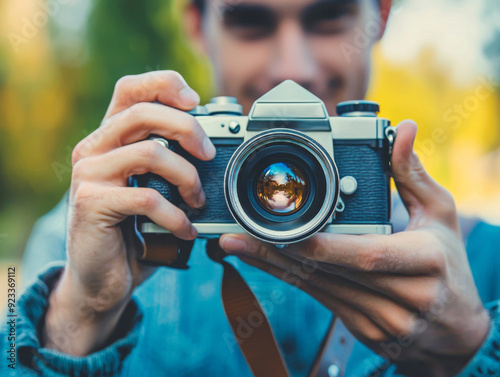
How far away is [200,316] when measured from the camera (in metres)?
0.79

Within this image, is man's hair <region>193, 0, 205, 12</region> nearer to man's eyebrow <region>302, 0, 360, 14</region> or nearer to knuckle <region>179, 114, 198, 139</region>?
man's eyebrow <region>302, 0, 360, 14</region>

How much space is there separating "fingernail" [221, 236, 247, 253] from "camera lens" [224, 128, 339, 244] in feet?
0.11

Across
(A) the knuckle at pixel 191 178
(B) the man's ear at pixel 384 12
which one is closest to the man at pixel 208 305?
(A) the knuckle at pixel 191 178

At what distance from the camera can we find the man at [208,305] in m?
0.53

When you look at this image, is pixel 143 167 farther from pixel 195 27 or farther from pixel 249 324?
pixel 195 27

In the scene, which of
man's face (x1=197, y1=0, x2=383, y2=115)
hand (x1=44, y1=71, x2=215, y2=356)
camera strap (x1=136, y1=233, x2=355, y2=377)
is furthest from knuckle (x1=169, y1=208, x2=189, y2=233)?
man's face (x1=197, y1=0, x2=383, y2=115)

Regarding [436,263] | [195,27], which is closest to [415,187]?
[436,263]

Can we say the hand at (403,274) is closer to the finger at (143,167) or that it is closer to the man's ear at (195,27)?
the finger at (143,167)

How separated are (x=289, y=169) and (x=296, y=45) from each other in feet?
1.29

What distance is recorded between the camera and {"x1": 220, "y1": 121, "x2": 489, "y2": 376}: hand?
51cm

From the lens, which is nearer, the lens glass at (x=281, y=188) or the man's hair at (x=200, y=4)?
the lens glass at (x=281, y=188)

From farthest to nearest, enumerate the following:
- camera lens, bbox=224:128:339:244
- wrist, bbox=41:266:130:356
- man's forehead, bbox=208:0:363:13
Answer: man's forehead, bbox=208:0:363:13
wrist, bbox=41:266:130:356
camera lens, bbox=224:128:339:244

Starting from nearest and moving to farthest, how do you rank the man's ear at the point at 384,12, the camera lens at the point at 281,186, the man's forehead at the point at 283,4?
the camera lens at the point at 281,186
the man's forehead at the point at 283,4
the man's ear at the point at 384,12

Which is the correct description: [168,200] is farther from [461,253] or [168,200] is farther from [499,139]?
[499,139]
